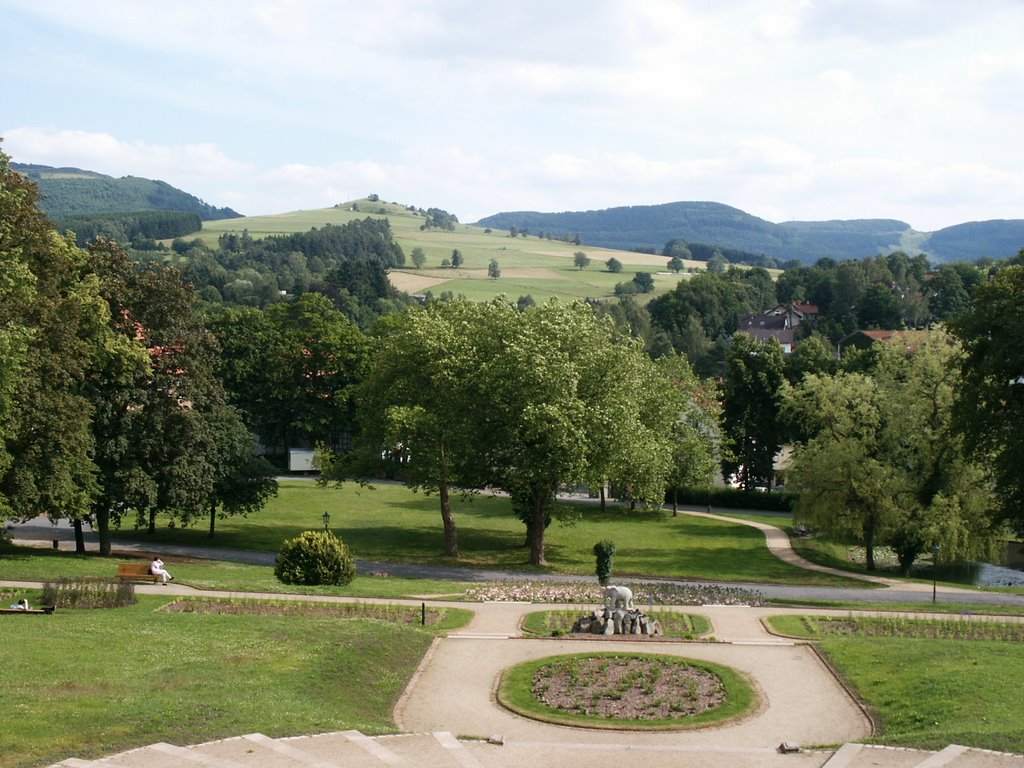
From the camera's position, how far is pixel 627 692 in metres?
23.8

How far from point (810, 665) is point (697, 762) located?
880 cm

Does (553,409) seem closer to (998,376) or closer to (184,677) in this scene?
(998,376)

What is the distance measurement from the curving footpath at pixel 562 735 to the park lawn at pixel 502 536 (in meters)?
20.0

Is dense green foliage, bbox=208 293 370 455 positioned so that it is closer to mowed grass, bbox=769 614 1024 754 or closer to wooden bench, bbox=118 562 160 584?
wooden bench, bbox=118 562 160 584

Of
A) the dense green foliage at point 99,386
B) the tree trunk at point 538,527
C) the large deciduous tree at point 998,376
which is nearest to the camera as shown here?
the dense green foliage at point 99,386

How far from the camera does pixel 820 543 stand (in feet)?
203

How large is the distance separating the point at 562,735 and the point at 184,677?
8263 mm

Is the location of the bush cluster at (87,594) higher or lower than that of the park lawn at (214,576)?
higher

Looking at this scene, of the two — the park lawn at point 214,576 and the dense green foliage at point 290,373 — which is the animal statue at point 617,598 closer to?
the park lawn at point 214,576

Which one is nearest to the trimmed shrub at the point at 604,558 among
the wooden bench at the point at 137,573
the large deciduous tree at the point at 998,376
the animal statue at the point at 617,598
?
the animal statue at the point at 617,598

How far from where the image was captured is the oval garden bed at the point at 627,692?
2212 cm

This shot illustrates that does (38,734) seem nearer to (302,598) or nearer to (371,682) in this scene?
(371,682)

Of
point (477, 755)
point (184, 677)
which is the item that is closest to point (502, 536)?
point (184, 677)

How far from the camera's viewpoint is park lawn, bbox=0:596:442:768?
61.0 ft
